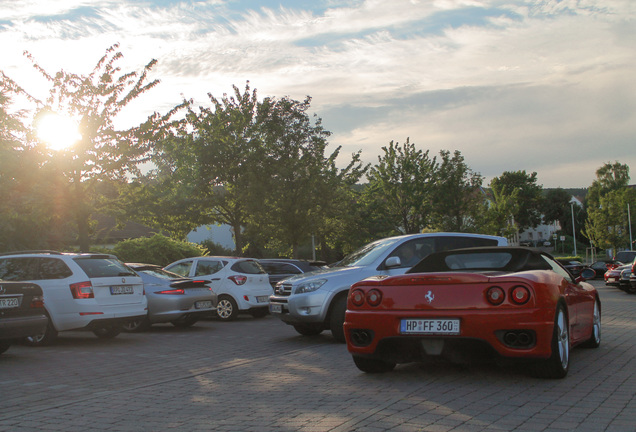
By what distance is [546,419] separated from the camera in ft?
16.2

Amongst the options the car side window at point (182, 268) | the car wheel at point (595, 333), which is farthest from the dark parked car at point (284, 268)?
the car wheel at point (595, 333)

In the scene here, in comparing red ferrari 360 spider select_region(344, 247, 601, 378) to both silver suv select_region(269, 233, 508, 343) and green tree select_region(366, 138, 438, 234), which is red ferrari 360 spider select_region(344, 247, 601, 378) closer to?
silver suv select_region(269, 233, 508, 343)

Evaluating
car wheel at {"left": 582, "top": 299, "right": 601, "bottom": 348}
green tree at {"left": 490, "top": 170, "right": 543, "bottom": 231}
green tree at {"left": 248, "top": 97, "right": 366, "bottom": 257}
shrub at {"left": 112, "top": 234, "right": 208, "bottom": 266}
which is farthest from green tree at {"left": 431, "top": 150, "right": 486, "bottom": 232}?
green tree at {"left": 490, "top": 170, "right": 543, "bottom": 231}

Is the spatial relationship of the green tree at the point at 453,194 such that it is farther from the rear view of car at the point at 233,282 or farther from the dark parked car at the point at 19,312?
the dark parked car at the point at 19,312

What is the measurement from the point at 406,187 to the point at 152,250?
912 inches

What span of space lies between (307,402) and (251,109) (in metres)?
27.0

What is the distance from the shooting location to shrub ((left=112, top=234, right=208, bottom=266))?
2768 cm

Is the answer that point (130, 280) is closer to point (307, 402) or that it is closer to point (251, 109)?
point (307, 402)

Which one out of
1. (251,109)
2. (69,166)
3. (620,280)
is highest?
(251,109)

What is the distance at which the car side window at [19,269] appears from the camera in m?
11.4

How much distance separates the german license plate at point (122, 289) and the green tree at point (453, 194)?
36.9m

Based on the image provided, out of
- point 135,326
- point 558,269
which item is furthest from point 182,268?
point 558,269

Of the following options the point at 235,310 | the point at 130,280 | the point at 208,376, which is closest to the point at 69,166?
the point at 235,310

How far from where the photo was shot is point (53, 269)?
11.4 metres
